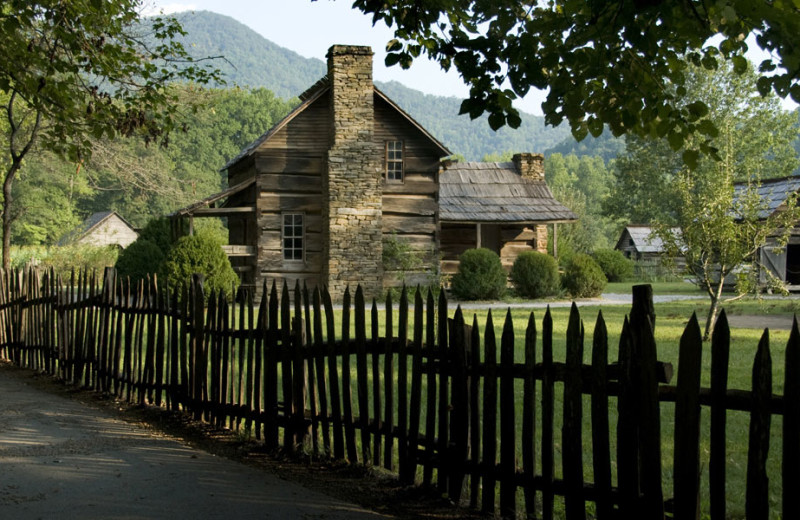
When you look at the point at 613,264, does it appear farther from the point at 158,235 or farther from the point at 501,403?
the point at 501,403

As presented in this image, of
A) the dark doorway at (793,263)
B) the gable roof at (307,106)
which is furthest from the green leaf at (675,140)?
the dark doorway at (793,263)

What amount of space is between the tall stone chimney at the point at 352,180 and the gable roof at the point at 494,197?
4721mm

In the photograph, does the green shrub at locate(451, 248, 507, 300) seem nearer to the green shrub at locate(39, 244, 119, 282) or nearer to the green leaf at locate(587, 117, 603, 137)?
the green shrub at locate(39, 244, 119, 282)

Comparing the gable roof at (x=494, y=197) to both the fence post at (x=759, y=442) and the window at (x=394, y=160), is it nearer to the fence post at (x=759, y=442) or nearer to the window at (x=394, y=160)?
the window at (x=394, y=160)

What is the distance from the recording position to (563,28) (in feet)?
17.6

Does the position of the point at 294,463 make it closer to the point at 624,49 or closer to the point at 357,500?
the point at 357,500

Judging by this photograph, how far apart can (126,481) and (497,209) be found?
85.8ft

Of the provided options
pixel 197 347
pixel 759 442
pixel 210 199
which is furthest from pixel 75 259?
pixel 759 442

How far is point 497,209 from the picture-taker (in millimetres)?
30828

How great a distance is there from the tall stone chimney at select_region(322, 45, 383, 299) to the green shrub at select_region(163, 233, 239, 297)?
4.35 m

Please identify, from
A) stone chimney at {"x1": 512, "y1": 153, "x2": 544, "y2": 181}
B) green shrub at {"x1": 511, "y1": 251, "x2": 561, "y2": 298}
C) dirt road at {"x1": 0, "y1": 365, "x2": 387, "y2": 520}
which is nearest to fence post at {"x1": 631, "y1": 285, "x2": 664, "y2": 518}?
dirt road at {"x1": 0, "y1": 365, "x2": 387, "y2": 520}

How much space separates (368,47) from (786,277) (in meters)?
20.2

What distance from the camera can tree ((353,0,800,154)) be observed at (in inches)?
185

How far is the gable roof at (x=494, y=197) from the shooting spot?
98.6 feet
